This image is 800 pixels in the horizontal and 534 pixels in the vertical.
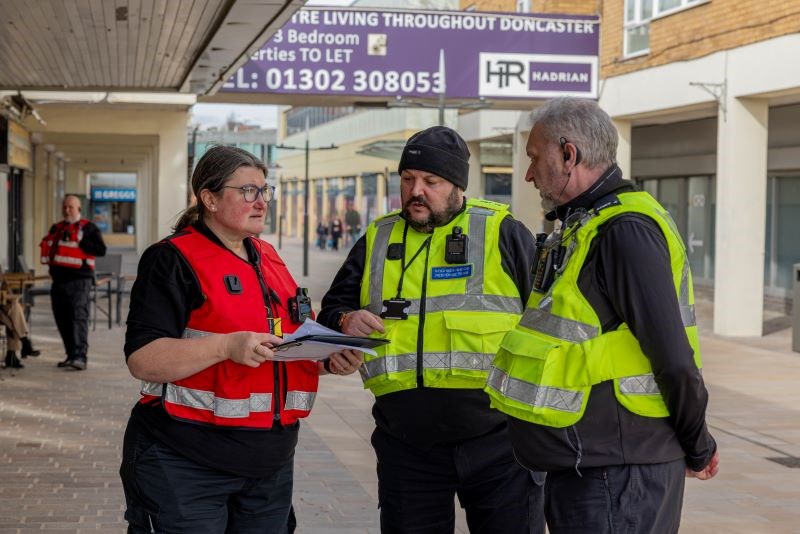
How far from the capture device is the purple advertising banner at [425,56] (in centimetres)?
1855

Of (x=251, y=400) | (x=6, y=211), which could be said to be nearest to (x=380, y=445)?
(x=251, y=400)

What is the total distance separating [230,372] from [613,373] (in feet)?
3.53

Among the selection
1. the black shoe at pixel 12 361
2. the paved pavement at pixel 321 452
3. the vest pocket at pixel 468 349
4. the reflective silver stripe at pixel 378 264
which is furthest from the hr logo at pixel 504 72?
the vest pocket at pixel 468 349

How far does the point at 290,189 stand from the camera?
3155 inches

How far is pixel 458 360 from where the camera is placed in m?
3.83

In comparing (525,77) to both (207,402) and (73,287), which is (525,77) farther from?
(207,402)

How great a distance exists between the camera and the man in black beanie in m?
3.84

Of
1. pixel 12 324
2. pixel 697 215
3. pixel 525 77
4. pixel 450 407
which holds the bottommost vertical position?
pixel 12 324

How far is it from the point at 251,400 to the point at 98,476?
4.39 m

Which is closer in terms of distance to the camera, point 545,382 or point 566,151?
point 545,382

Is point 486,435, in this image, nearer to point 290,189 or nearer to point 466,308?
point 466,308

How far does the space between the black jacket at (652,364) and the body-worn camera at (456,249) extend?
0.86 metres

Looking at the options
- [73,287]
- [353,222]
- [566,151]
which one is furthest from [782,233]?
[353,222]

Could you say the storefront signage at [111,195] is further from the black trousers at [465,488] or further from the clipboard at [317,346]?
the clipboard at [317,346]
